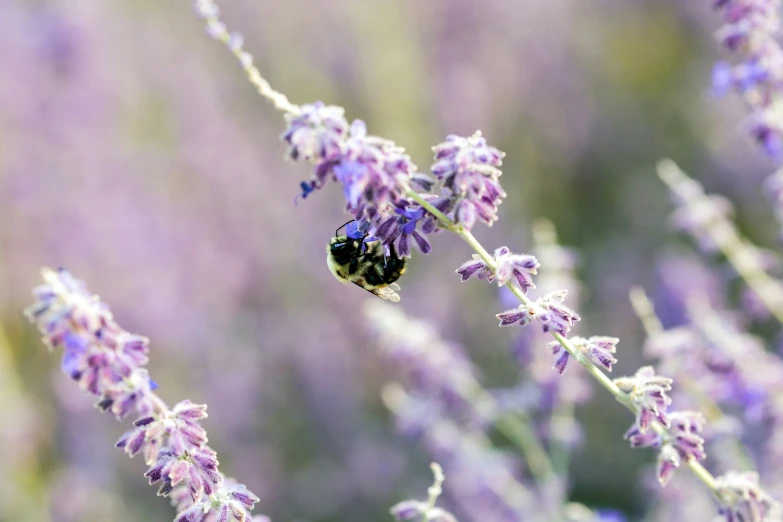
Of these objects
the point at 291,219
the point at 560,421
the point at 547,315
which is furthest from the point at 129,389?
the point at 291,219

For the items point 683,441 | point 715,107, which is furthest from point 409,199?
point 715,107

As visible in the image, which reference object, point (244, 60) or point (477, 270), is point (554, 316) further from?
point (244, 60)

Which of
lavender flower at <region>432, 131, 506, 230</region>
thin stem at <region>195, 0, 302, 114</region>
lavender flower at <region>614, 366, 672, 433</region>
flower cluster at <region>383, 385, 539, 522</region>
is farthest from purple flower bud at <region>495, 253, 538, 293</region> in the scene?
flower cluster at <region>383, 385, 539, 522</region>

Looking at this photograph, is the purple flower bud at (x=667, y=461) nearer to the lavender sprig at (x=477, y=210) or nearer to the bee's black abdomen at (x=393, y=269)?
the lavender sprig at (x=477, y=210)

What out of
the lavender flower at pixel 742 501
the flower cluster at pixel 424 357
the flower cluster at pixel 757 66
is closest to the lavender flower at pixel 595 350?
the lavender flower at pixel 742 501

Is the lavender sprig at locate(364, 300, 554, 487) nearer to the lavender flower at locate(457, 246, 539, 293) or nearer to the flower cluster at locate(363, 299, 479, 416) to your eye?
the flower cluster at locate(363, 299, 479, 416)

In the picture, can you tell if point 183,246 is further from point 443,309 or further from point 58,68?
point 443,309
